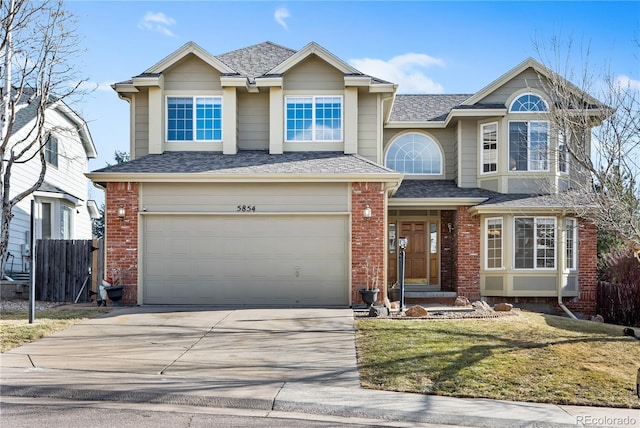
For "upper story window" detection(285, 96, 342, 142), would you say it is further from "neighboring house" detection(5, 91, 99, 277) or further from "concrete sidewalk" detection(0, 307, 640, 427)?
"neighboring house" detection(5, 91, 99, 277)

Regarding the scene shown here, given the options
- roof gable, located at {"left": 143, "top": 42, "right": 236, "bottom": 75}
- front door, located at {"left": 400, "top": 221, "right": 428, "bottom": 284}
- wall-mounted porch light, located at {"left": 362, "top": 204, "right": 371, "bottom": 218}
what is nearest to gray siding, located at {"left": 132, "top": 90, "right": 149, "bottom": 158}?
roof gable, located at {"left": 143, "top": 42, "right": 236, "bottom": 75}

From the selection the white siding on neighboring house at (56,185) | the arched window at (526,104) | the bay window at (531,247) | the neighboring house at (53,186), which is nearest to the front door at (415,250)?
the bay window at (531,247)

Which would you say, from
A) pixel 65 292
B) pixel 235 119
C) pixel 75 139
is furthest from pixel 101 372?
pixel 75 139

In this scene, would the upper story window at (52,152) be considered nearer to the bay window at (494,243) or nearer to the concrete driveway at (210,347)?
the concrete driveway at (210,347)

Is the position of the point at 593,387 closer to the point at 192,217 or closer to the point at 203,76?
the point at 192,217

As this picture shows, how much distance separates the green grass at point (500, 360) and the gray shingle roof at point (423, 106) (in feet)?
30.5

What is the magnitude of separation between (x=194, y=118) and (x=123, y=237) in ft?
12.7

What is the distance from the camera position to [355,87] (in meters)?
16.9

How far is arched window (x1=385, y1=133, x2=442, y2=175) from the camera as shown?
66.9ft

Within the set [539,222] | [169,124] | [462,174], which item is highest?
[169,124]

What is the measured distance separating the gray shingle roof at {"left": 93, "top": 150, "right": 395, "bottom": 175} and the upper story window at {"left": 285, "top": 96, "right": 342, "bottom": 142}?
21.7 inches

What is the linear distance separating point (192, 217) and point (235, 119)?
3111 millimetres

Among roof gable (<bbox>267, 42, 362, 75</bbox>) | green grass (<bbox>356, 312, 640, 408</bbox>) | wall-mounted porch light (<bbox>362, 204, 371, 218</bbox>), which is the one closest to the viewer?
green grass (<bbox>356, 312, 640, 408</bbox>)

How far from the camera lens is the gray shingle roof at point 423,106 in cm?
2044
